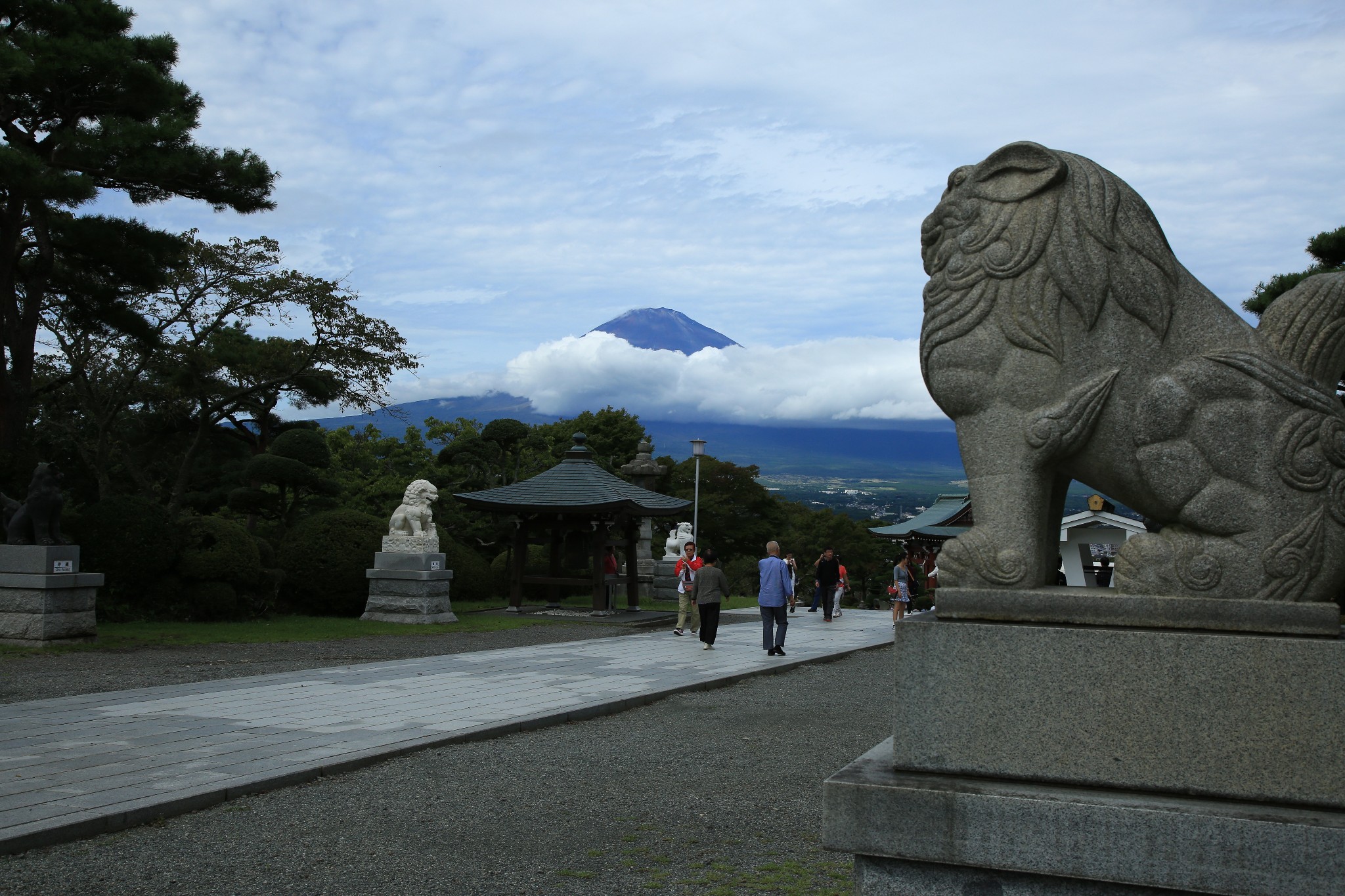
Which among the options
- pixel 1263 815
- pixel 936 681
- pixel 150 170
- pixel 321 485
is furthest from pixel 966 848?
pixel 321 485

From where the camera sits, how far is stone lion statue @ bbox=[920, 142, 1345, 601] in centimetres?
297

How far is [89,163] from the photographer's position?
1492cm

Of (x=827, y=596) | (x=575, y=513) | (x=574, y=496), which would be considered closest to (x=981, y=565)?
(x=575, y=513)

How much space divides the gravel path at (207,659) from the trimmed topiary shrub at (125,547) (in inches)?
134

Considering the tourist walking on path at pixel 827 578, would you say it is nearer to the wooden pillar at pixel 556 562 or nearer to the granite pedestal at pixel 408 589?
the wooden pillar at pixel 556 562

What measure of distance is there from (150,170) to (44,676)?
8238 mm

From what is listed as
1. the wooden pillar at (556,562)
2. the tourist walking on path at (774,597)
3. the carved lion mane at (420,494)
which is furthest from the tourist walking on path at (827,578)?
the carved lion mane at (420,494)

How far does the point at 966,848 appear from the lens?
2.82 meters

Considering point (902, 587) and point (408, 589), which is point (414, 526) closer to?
point (408, 589)

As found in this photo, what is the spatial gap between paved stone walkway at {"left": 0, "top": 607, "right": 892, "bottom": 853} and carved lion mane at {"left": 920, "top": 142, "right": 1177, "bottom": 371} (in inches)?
178

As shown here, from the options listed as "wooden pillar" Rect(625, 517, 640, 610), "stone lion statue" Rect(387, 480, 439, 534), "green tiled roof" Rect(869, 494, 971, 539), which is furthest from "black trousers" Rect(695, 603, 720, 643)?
"green tiled roof" Rect(869, 494, 971, 539)

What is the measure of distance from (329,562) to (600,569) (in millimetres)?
5155

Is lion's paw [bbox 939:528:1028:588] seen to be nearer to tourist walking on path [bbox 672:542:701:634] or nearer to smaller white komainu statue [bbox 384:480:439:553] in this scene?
tourist walking on path [bbox 672:542:701:634]

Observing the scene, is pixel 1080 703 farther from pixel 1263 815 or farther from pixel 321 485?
pixel 321 485
